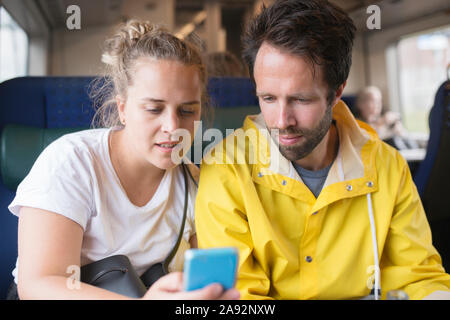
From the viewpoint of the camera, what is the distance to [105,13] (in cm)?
654

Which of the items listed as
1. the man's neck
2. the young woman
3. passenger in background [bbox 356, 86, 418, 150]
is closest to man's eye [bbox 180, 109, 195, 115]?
the young woman

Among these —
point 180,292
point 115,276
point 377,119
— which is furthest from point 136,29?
point 377,119

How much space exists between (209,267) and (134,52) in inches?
32.8

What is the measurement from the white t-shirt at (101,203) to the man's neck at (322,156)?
1.31ft

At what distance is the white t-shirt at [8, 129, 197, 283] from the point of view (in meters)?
1.13

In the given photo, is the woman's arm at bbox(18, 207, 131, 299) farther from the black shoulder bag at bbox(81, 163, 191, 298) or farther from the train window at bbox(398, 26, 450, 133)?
the train window at bbox(398, 26, 450, 133)

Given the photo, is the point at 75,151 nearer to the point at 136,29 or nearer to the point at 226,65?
the point at 136,29

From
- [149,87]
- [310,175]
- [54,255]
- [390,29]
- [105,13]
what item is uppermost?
[105,13]

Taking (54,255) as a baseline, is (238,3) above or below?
above

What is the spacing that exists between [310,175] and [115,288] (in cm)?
69

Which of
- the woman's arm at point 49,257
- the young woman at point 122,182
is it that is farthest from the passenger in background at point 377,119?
the woman's arm at point 49,257

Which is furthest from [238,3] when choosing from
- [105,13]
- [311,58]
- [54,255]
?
[54,255]

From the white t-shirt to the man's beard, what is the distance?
0.37 metres
